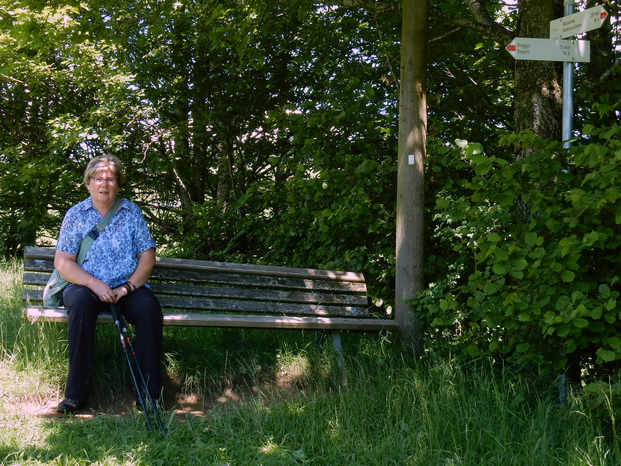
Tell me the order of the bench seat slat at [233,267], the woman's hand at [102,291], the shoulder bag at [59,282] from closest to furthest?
the woman's hand at [102,291] → the shoulder bag at [59,282] → the bench seat slat at [233,267]

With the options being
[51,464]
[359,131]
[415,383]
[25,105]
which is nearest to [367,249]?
[359,131]

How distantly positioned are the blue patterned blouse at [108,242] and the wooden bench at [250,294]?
0.28m

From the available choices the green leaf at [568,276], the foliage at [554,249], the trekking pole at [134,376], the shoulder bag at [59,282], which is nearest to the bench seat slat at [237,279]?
the shoulder bag at [59,282]

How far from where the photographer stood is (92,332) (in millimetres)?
3617

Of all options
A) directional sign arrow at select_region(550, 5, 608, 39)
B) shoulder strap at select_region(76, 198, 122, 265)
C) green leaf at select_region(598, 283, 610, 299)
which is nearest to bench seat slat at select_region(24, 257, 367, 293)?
shoulder strap at select_region(76, 198, 122, 265)

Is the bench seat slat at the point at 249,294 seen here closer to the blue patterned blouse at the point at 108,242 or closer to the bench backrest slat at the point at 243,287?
the bench backrest slat at the point at 243,287

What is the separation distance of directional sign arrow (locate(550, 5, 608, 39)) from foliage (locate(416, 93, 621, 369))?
0.51m

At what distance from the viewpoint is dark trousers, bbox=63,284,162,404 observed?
3.53 m

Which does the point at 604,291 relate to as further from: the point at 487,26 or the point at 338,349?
the point at 487,26

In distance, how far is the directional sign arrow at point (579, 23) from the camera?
3.46m

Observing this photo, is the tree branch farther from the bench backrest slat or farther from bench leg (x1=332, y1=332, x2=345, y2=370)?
bench leg (x1=332, y1=332, x2=345, y2=370)

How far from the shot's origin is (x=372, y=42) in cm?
680

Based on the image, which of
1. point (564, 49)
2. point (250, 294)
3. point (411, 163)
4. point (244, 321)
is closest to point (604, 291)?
point (564, 49)

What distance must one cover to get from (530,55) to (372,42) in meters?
3.37
